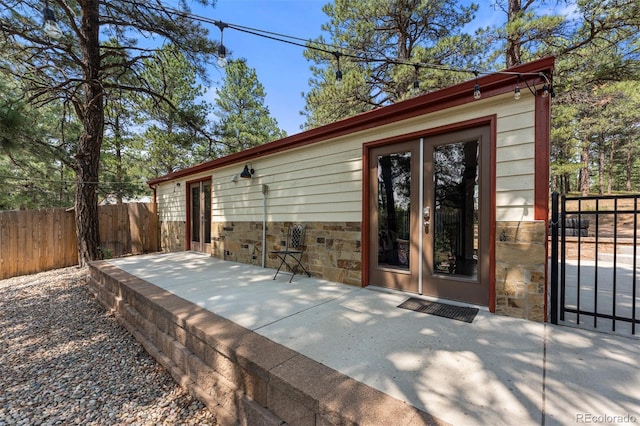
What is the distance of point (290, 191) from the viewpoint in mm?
4781

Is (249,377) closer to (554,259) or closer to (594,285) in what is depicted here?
(554,259)

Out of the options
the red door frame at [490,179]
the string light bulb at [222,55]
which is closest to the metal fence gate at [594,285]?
the red door frame at [490,179]

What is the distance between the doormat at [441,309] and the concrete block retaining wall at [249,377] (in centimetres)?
148

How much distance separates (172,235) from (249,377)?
749 cm

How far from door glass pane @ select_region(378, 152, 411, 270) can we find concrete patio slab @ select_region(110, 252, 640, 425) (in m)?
0.50

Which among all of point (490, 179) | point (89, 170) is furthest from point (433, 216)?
point (89, 170)

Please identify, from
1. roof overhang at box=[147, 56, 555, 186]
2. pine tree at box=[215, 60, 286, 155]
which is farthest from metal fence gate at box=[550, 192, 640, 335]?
pine tree at box=[215, 60, 286, 155]

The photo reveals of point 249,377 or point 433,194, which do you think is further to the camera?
point 433,194

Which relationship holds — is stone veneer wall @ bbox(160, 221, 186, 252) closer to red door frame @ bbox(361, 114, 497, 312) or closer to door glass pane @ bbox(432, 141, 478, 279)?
red door frame @ bbox(361, 114, 497, 312)

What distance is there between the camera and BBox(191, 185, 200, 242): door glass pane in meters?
7.38

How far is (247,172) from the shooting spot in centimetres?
532

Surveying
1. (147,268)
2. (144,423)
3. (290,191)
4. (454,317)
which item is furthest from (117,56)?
(454,317)

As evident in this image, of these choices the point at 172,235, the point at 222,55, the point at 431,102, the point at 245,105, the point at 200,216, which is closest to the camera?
the point at 222,55

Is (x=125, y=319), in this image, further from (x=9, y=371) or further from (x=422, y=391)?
(x=422, y=391)
